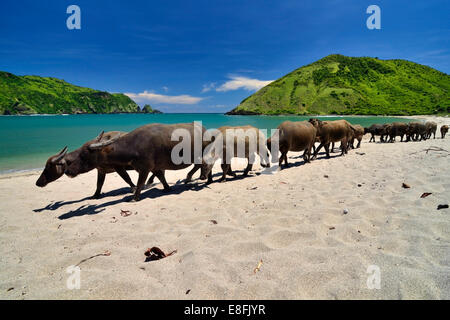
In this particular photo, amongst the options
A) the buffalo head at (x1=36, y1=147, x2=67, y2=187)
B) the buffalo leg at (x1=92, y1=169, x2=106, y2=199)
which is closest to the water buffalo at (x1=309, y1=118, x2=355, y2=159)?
the buffalo leg at (x1=92, y1=169, x2=106, y2=199)

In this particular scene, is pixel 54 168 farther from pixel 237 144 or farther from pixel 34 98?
pixel 34 98

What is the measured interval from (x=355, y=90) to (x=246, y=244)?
144 metres

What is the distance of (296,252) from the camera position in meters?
2.80

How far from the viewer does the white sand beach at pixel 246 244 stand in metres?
2.23

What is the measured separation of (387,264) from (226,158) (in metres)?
6.03

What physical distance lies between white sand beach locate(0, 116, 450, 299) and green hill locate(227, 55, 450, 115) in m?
105

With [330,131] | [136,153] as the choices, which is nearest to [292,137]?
[330,131]

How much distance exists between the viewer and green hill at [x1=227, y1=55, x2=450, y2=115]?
105688mm

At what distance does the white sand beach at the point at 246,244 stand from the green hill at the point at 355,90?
344ft

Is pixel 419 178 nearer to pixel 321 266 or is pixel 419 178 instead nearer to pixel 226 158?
pixel 321 266

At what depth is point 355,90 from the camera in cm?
12069

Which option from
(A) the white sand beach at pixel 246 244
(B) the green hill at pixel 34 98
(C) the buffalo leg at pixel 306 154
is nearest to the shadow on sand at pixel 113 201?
(A) the white sand beach at pixel 246 244

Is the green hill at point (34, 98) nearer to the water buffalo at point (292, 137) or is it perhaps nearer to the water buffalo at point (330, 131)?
the water buffalo at point (292, 137)
